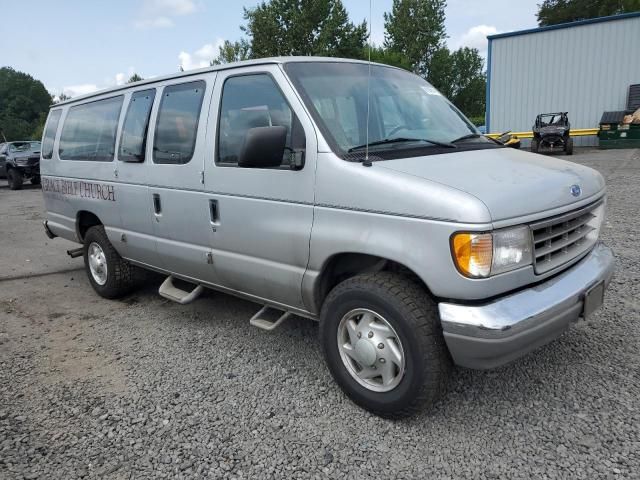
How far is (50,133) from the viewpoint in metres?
5.77

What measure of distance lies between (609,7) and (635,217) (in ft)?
151

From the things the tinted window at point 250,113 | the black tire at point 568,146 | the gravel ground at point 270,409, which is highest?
the tinted window at point 250,113

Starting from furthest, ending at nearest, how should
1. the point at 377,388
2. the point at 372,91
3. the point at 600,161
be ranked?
the point at 600,161 → the point at 372,91 → the point at 377,388

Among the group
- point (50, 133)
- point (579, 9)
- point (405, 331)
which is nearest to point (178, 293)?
point (405, 331)

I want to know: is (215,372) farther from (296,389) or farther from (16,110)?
(16,110)

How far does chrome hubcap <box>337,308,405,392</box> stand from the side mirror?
3.29ft

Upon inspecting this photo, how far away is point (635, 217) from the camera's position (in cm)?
737

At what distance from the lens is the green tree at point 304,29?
37.2m

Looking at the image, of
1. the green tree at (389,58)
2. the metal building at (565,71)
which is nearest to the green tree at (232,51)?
the green tree at (389,58)

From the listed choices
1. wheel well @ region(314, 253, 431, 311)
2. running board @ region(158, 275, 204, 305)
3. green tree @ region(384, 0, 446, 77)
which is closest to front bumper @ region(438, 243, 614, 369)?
wheel well @ region(314, 253, 431, 311)

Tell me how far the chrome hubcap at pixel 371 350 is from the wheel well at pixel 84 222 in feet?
11.5

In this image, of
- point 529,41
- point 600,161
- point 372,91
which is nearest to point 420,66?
point 529,41

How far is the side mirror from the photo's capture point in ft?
9.34

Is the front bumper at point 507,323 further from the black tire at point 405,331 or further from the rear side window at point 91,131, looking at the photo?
the rear side window at point 91,131
